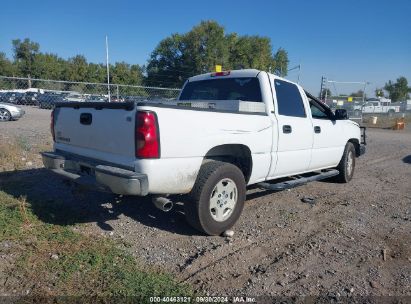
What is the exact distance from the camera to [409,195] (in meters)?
6.16

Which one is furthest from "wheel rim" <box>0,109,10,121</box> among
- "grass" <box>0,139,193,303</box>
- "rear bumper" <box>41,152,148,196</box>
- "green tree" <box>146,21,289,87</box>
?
"green tree" <box>146,21,289,87</box>

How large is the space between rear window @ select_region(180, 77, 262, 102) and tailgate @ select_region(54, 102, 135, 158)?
200 cm

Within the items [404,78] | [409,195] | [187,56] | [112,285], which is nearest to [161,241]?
[112,285]

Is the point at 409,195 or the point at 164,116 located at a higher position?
the point at 164,116

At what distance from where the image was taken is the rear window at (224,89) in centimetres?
482

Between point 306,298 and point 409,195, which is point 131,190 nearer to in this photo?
point 306,298

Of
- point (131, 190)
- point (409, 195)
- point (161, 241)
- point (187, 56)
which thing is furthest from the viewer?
point (187, 56)

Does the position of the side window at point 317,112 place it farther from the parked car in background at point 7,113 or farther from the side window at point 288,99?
the parked car in background at point 7,113

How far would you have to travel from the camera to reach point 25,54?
53312 mm

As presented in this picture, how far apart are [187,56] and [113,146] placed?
5097 cm

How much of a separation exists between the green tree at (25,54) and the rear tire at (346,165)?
55.7 metres

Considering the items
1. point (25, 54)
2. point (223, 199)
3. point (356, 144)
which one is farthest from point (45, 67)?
point (223, 199)

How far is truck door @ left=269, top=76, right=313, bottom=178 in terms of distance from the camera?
480 centimetres

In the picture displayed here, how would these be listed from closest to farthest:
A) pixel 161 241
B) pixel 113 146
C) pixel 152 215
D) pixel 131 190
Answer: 1. pixel 131 190
2. pixel 113 146
3. pixel 161 241
4. pixel 152 215
